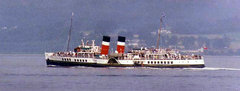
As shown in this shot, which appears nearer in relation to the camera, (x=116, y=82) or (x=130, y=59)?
(x=116, y=82)

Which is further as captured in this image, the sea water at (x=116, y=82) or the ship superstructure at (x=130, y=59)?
the ship superstructure at (x=130, y=59)

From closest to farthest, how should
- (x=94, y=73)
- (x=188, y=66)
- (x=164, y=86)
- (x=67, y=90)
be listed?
1. (x=67, y=90)
2. (x=164, y=86)
3. (x=94, y=73)
4. (x=188, y=66)

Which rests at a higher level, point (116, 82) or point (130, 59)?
point (130, 59)

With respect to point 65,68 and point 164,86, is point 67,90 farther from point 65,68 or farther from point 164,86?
point 65,68

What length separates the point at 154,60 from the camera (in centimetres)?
12781

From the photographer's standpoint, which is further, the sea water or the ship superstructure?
the ship superstructure

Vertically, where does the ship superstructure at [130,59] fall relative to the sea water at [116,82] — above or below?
above

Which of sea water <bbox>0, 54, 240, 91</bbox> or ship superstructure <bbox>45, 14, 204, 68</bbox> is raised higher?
ship superstructure <bbox>45, 14, 204, 68</bbox>

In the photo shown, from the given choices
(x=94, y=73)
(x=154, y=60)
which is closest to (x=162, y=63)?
(x=154, y=60)

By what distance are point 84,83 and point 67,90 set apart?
1239 cm

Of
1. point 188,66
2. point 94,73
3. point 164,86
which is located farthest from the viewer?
point 188,66

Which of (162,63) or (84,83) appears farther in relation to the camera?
(162,63)

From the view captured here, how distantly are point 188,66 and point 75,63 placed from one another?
2779 cm

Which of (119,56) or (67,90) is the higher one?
(119,56)
